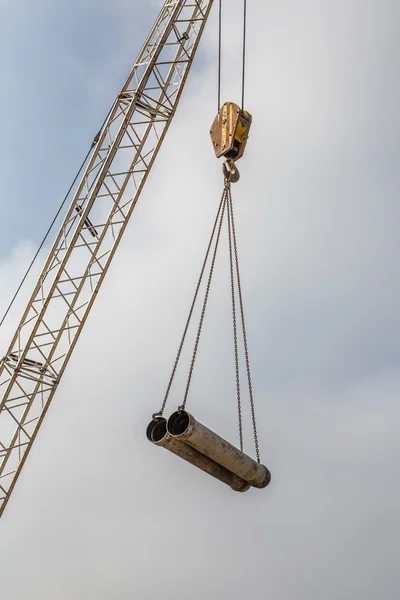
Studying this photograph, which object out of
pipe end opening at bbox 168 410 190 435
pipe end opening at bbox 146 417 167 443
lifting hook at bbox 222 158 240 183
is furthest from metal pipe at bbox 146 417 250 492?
lifting hook at bbox 222 158 240 183

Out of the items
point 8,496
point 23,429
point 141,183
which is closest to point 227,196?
point 141,183

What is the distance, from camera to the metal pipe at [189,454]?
16297 millimetres

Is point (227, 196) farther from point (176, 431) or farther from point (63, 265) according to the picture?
point (176, 431)

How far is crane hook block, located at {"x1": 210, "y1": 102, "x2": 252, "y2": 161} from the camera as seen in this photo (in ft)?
67.7

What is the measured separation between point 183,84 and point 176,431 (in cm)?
1434

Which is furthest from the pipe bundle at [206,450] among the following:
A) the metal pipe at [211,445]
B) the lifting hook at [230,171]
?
the lifting hook at [230,171]

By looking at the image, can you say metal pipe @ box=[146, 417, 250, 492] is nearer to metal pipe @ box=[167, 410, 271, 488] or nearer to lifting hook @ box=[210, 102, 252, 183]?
metal pipe @ box=[167, 410, 271, 488]

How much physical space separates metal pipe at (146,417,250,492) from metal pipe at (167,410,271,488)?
0.78 feet

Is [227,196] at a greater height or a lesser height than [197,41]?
lesser

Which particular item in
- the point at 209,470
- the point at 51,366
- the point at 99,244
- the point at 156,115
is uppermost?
the point at 156,115

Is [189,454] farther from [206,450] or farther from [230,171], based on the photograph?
[230,171]

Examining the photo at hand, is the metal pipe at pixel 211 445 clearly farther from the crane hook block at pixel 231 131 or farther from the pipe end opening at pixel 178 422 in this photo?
the crane hook block at pixel 231 131

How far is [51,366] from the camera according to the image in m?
25.2

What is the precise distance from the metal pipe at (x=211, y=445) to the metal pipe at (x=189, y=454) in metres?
0.24
